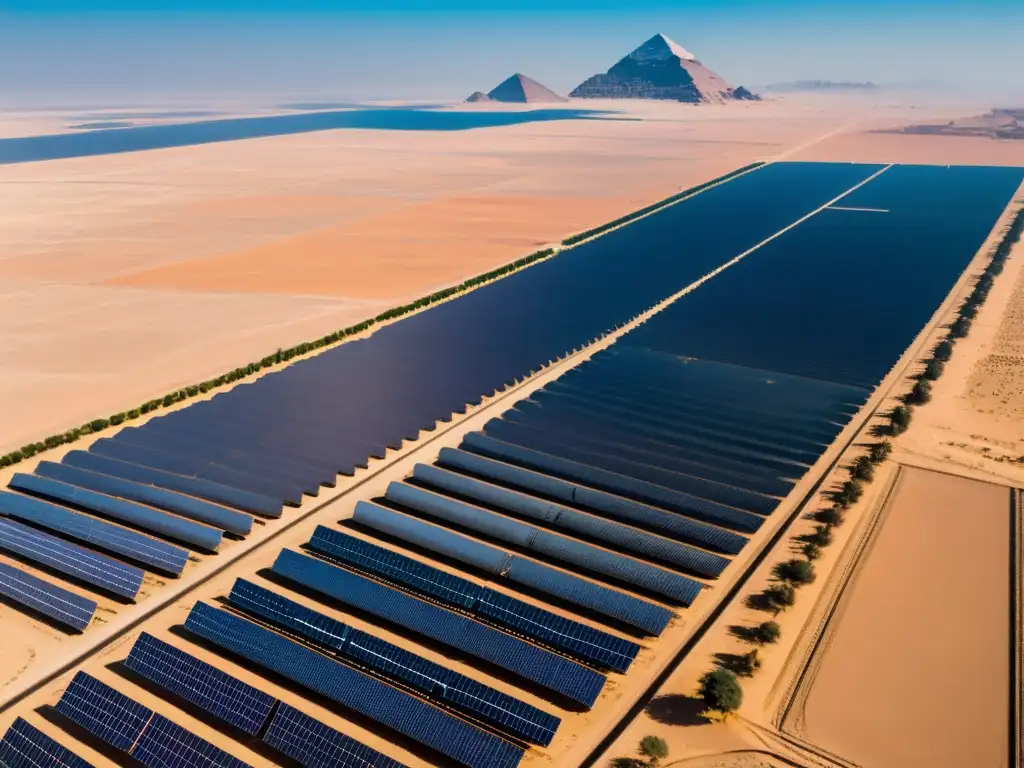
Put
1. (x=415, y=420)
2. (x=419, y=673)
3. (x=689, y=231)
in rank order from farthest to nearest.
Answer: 1. (x=689, y=231)
2. (x=415, y=420)
3. (x=419, y=673)

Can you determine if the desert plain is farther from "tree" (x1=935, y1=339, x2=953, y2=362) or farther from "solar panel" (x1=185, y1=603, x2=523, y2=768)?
"solar panel" (x1=185, y1=603, x2=523, y2=768)

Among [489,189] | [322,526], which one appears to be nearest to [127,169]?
[489,189]

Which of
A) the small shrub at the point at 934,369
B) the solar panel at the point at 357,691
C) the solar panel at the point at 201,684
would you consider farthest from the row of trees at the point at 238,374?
the small shrub at the point at 934,369

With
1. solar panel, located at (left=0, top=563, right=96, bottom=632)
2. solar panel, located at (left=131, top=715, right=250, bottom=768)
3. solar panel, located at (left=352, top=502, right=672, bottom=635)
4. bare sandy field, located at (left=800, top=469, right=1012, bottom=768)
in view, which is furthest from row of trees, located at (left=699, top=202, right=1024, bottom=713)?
solar panel, located at (left=0, top=563, right=96, bottom=632)

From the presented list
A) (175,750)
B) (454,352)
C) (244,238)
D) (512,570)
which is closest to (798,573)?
(512,570)

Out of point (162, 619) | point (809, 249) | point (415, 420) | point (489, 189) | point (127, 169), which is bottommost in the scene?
point (162, 619)

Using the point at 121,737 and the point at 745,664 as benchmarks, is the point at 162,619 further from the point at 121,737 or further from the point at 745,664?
the point at 745,664
